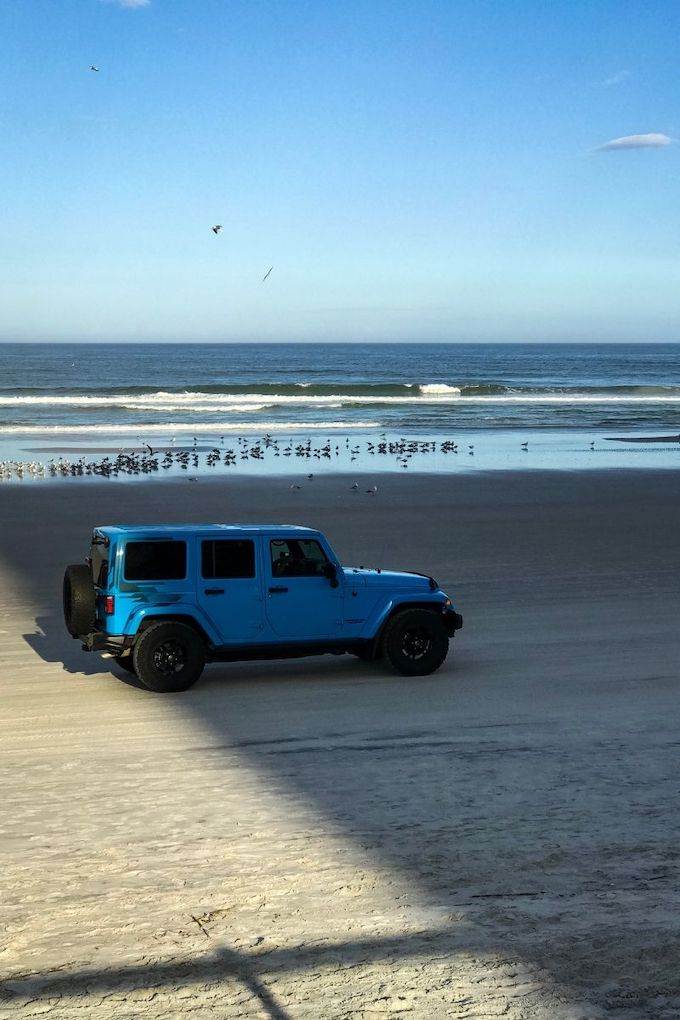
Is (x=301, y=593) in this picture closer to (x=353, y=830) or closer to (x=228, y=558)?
(x=228, y=558)

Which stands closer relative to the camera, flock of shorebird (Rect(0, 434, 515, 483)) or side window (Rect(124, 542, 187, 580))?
side window (Rect(124, 542, 187, 580))

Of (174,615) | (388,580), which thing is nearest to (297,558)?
(388,580)

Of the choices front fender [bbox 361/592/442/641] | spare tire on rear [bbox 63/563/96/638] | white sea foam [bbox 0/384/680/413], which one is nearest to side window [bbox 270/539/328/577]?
front fender [bbox 361/592/442/641]

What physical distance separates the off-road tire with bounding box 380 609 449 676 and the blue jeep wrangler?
10mm

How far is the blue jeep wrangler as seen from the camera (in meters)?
12.3

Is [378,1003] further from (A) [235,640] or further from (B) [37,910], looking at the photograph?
(A) [235,640]

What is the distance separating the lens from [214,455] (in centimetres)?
3912

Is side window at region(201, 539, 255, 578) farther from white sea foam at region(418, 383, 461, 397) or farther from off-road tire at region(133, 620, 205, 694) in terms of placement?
white sea foam at region(418, 383, 461, 397)

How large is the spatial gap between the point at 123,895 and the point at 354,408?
6252 cm

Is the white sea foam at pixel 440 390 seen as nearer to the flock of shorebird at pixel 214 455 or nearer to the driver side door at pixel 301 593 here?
the flock of shorebird at pixel 214 455

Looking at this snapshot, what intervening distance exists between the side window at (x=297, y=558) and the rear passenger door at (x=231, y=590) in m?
0.24

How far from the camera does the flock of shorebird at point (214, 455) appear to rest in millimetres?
34875

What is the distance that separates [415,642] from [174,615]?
2586mm

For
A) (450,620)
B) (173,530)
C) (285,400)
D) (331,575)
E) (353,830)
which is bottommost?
(353,830)
